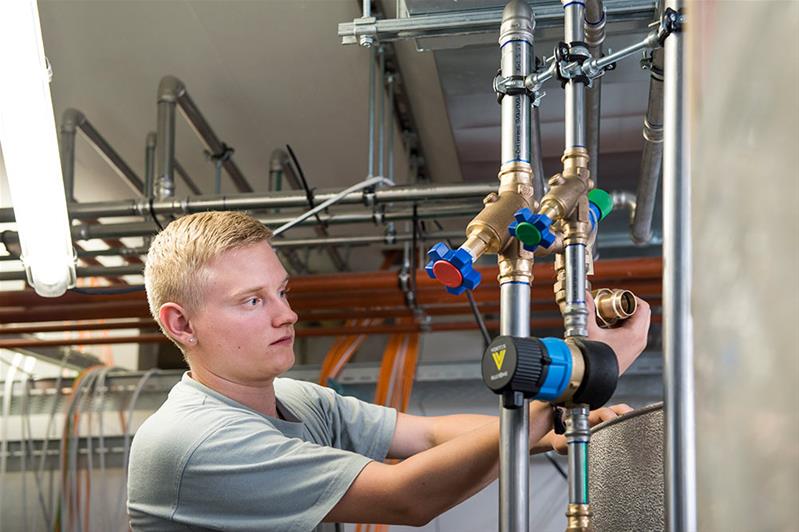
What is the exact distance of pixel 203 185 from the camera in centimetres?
327

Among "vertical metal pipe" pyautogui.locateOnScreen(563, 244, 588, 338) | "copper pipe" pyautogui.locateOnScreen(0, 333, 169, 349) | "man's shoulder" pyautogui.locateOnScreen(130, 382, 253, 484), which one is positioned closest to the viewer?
"vertical metal pipe" pyautogui.locateOnScreen(563, 244, 588, 338)

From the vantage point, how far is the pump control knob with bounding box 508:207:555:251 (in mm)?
836

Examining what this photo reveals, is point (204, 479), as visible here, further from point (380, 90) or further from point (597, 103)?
point (380, 90)

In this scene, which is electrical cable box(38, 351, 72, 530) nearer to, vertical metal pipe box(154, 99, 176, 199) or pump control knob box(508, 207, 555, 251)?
vertical metal pipe box(154, 99, 176, 199)

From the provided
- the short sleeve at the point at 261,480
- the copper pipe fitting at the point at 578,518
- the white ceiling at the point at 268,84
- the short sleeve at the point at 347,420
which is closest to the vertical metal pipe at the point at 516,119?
the copper pipe fitting at the point at 578,518

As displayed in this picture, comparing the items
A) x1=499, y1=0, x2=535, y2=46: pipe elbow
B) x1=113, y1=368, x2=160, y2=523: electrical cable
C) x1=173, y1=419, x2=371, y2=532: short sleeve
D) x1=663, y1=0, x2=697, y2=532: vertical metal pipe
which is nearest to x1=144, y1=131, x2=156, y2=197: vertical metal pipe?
x1=113, y1=368, x2=160, y2=523: electrical cable

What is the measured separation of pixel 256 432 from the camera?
124cm

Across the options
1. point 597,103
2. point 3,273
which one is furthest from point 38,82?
point 3,273

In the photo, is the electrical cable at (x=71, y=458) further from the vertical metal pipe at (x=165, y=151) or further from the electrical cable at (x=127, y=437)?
the vertical metal pipe at (x=165, y=151)

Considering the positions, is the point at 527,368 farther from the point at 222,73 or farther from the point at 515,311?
the point at 222,73

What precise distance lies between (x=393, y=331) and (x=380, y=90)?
34.3 inches

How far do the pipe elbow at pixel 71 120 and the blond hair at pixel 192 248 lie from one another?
1.25 meters

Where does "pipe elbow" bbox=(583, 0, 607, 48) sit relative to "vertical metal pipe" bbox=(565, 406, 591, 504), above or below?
above

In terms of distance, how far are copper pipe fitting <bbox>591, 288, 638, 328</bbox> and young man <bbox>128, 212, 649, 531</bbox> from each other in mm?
12
